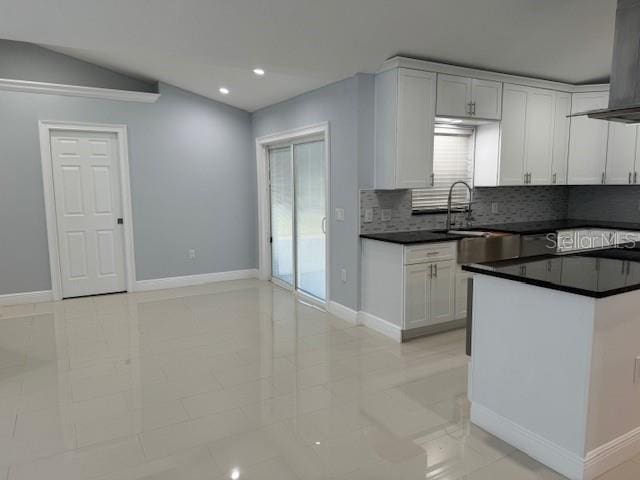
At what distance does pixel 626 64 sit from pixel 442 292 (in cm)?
230

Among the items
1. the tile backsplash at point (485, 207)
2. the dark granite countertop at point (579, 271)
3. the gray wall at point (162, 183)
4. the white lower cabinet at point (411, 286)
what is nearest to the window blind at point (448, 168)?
the tile backsplash at point (485, 207)

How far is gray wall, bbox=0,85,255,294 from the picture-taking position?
5.13 meters

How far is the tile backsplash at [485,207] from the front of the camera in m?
4.41

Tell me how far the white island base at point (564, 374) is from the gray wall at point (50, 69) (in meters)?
5.05

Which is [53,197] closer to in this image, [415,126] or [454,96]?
[415,126]

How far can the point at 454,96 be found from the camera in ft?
14.0

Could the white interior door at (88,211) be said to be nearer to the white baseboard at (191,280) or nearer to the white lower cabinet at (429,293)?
the white baseboard at (191,280)

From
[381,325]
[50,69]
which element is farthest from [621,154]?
[50,69]

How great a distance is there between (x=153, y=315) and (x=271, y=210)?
2276 millimetres

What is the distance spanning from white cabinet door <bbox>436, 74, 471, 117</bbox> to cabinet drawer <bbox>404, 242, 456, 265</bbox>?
1258mm

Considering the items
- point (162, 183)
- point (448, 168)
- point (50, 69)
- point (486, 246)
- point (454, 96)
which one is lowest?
point (486, 246)

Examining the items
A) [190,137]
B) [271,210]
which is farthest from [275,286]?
[190,137]

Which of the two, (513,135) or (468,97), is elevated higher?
(468,97)

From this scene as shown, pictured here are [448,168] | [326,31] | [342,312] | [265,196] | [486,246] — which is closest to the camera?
[326,31]
